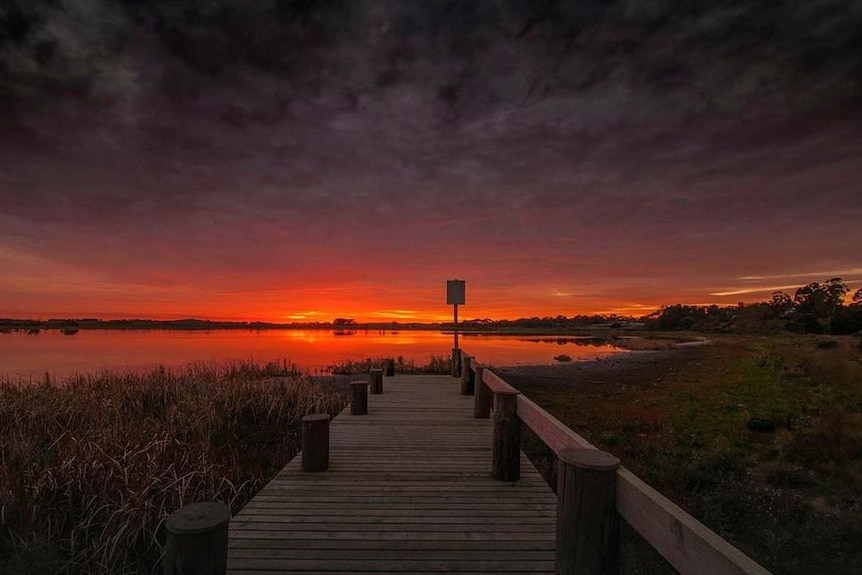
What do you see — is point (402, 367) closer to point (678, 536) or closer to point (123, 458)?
point (123, 458)

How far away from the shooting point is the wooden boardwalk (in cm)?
374

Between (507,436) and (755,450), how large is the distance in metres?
7.67

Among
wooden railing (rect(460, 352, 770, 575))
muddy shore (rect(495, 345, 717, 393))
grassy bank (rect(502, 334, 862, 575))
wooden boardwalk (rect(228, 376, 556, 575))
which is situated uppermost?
wooden railing (rect(460, 352, 770, 575))

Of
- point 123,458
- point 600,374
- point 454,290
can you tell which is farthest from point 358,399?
point 600,374

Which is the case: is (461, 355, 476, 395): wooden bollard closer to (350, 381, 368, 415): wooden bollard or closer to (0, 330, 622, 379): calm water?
(350, 381, 368, 415): wooden bollard

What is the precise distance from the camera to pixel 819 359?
928 inches

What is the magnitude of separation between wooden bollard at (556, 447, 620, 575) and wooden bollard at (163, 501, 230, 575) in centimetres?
209

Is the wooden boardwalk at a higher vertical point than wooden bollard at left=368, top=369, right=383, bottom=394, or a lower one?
lower

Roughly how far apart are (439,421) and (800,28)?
11150mm

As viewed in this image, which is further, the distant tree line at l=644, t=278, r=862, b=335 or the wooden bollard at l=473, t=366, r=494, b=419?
the distant tree line at l=644, t=278, r=862, b=335

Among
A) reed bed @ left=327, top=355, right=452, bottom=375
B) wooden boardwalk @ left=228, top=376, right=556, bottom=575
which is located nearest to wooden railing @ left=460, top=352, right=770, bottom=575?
wooden boardwalk @ left=228, top=376, right=556, bottom=575

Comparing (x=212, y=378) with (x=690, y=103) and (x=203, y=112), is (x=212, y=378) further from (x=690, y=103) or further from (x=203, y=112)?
(x=690, y=103)

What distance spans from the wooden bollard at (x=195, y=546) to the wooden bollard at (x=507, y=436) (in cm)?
364

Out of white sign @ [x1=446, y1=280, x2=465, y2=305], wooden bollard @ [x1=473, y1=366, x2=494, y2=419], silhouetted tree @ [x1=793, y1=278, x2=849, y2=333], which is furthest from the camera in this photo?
silhouetted tree @ [x1=793, y1=278, x2=849, y2=333]
